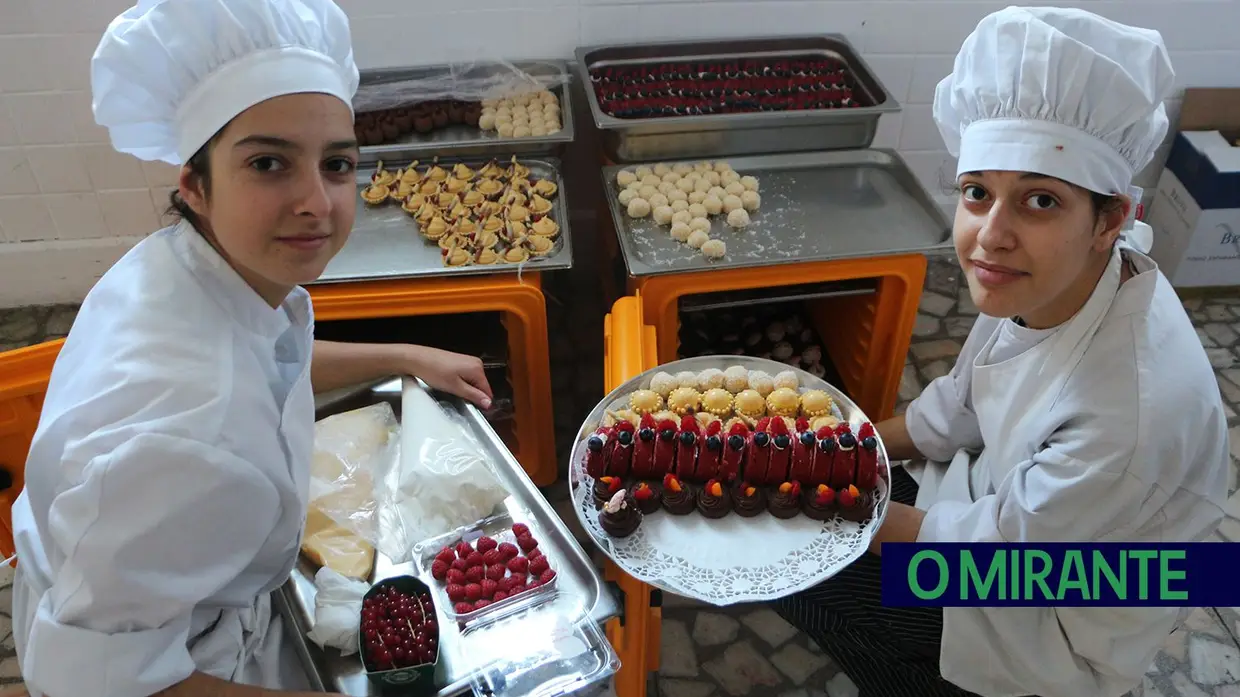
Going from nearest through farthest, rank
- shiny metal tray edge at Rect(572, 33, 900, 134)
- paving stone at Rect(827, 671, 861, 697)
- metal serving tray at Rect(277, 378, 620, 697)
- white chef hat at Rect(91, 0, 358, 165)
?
white chef hat at Rect(91, 0, 358, 165)
metal serving tray at Rect(277, 378, 620, 697)
paving stone at Rect(827, 671, 861, 697)
shiny metal tray edge at Rect(572, 33, 900, 134)

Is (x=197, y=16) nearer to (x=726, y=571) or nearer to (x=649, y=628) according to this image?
(x=726, y=571)

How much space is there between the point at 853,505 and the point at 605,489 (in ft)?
1.33

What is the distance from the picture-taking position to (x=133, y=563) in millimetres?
940

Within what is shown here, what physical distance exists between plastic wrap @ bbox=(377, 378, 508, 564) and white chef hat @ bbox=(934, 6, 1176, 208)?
35.4 inches

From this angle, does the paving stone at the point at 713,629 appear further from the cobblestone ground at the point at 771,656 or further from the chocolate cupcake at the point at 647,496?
the chocolate cupcake at the point at 647,496

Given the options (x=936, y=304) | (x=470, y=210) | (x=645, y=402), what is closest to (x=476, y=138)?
(x=470, y=210)

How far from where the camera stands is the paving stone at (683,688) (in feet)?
6.13

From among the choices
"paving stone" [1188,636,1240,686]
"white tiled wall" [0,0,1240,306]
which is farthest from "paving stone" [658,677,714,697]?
"white tiled wall" [0,0,1240,306]

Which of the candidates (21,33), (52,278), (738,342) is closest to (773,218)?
(738,342)

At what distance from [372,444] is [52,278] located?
7.01 feet

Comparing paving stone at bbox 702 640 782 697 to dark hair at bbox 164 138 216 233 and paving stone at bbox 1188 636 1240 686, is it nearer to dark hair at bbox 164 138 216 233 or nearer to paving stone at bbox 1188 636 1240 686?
paving stone at bbox 1188 636 1240 686

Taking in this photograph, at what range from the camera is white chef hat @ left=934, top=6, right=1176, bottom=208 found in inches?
44.6

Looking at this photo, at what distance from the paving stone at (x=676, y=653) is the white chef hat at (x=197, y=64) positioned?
4.70 ft

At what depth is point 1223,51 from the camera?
276 cm
